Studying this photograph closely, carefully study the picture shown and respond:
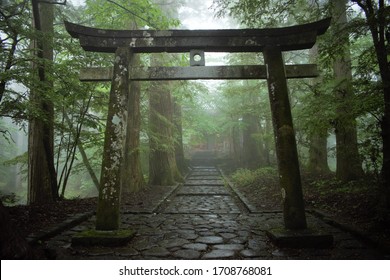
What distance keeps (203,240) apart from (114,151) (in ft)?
7.66

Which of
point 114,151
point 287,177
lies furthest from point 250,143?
point 114,151

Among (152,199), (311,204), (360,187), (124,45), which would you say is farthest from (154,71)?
(360,187)

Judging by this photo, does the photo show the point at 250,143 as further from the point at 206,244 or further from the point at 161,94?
the point at 206,244

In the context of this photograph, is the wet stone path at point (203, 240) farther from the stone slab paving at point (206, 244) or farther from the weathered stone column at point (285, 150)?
the weathered stone column at point (285, 150)

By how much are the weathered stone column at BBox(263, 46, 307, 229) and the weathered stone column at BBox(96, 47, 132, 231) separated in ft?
9.38

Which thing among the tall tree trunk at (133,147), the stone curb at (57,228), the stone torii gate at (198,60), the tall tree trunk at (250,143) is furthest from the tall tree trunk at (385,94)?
the tall tree trunk at (250,143)

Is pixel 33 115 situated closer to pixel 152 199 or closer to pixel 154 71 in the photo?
pixel 154 71

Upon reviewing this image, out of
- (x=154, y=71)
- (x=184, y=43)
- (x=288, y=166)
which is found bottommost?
(x=288, y=166)

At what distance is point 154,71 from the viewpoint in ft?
17.2

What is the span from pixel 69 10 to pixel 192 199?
33.0ft

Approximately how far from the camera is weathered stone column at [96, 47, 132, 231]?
15.1 feet

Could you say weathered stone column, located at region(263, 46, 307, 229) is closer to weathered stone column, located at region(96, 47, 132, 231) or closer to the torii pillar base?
the torii pillar base

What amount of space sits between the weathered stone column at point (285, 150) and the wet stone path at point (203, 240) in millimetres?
640

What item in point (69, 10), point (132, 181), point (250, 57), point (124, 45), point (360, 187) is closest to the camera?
point (124, 45)
